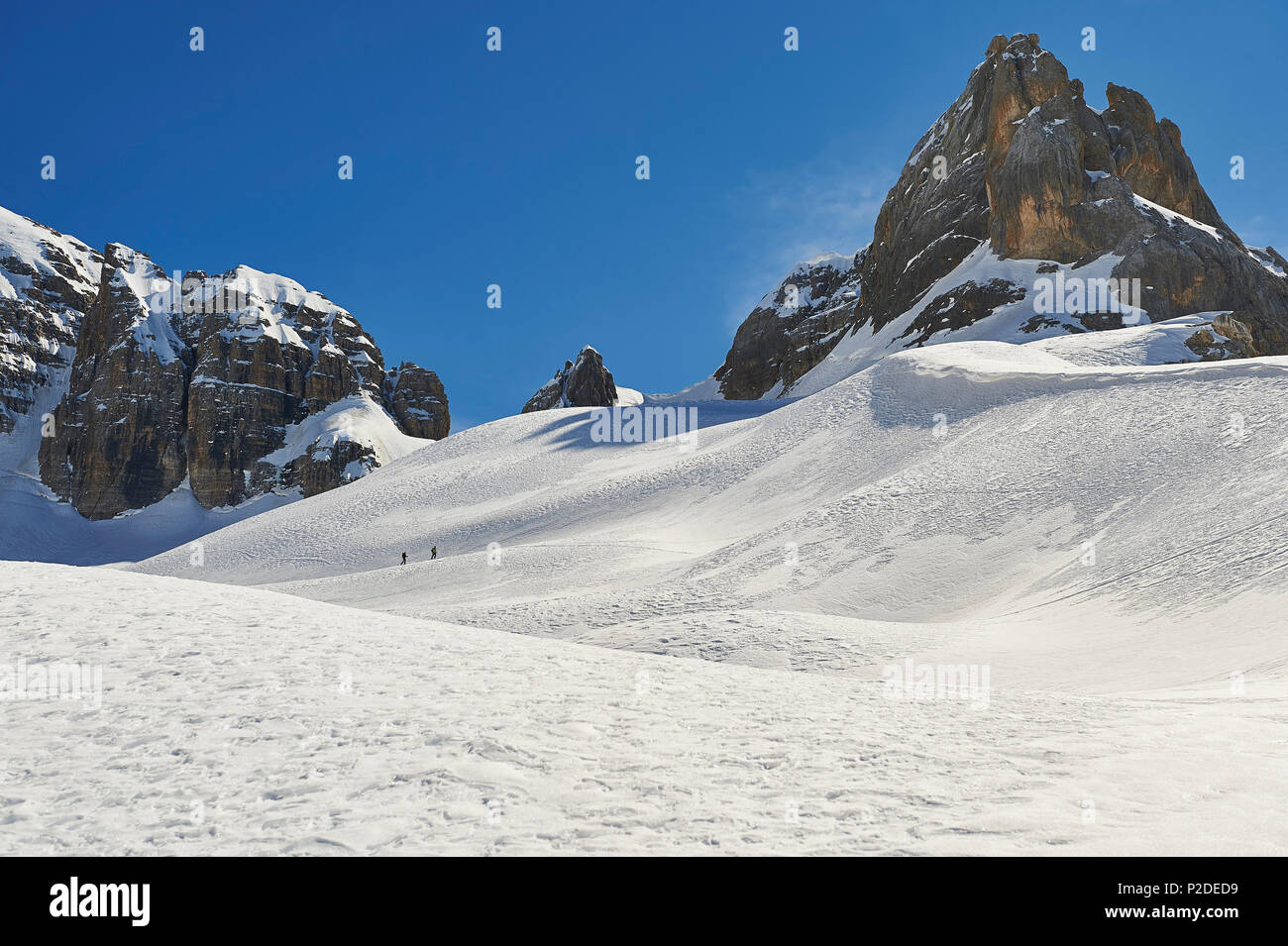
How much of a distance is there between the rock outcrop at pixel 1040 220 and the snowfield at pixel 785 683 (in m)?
47.9

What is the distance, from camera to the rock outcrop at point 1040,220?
67438mm

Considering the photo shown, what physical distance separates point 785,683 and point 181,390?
507ft

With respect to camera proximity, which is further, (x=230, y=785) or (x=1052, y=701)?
(x=1052, y=701)

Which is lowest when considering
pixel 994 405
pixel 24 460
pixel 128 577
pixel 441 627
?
pixel 441 627

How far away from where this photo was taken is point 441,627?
40.2 feet

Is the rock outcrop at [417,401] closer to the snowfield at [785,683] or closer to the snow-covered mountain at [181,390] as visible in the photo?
the snow-covered mountain at [181,390]

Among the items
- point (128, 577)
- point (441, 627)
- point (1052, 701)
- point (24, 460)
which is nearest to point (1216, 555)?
point (1052, 701)

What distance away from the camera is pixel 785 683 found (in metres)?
10.0

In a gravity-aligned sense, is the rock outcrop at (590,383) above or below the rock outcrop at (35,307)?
below

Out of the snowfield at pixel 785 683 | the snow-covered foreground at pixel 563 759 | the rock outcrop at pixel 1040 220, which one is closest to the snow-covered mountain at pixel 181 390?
the rock outcrop at pixel 1040 220

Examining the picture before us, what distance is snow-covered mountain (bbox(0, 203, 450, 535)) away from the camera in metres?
134

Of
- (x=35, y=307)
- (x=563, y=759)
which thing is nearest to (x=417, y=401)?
(x=35, y=307)
